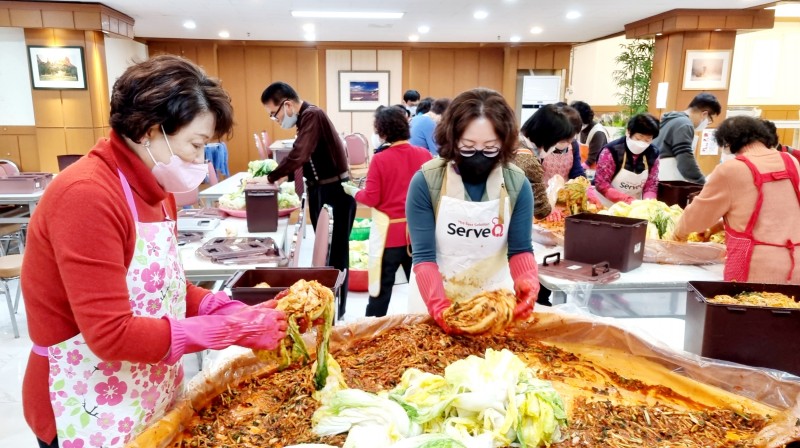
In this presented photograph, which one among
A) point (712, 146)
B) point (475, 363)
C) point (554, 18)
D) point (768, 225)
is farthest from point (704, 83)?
point (475, 363)

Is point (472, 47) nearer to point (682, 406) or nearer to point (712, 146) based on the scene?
point (712, 146)

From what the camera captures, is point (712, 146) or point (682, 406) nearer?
point (682, 406)

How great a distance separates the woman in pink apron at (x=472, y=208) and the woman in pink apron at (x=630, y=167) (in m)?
2.08

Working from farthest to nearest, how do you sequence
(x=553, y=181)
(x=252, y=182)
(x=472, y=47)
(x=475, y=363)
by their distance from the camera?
(x=472, y=47) < (x=252, y=182) < (x=553, y=181) < (x=475, y=363)

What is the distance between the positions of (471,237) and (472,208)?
13 centimetres

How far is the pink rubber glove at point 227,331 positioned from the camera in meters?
1.21

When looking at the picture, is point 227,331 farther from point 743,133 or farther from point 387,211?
point 743,133

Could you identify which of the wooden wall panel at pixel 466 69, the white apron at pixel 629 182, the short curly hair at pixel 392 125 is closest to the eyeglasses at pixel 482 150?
the short curly hair at pixel 392 125

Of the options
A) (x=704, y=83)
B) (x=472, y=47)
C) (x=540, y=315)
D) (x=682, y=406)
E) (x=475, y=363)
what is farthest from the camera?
(x=472, y=47)

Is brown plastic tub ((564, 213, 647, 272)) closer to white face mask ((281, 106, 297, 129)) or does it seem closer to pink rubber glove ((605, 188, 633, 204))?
pink rubber glove ((605, 188, 633, 204))

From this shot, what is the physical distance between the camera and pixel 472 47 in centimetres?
1255

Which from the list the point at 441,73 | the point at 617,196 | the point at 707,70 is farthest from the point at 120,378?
the point at 441,73

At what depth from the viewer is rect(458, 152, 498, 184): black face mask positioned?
204 centimetres

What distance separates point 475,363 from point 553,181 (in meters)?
2.72
